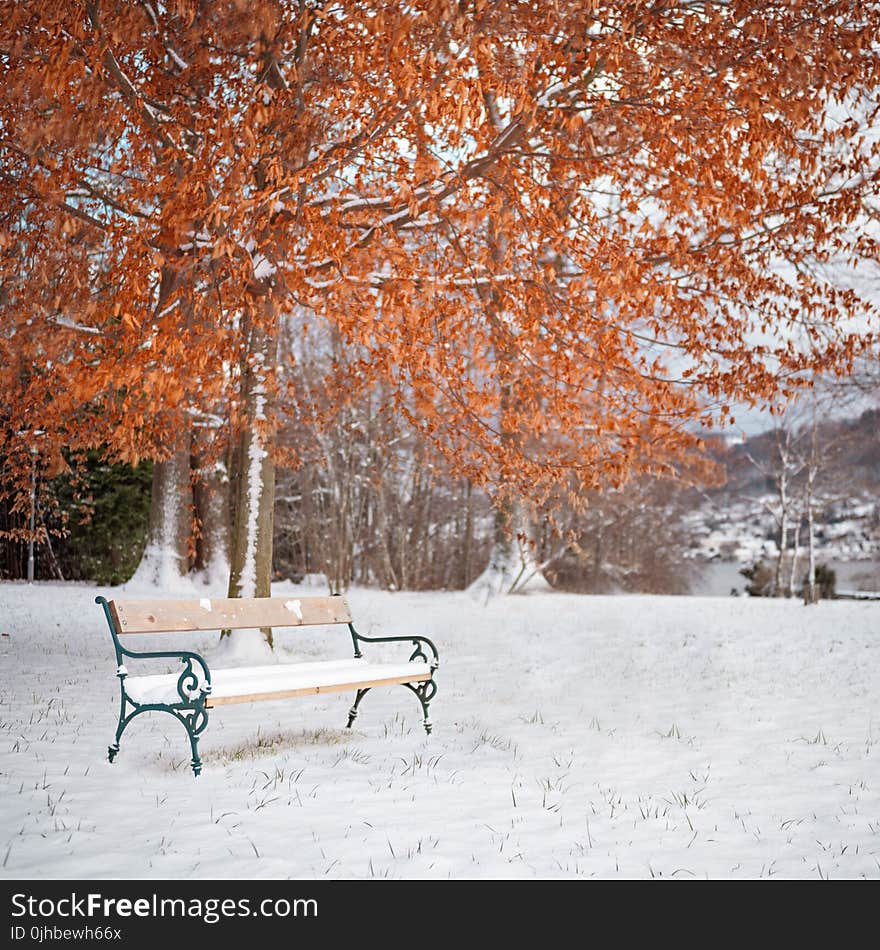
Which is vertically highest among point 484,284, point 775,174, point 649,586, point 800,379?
point 775,174

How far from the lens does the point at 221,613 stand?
5.96 meters

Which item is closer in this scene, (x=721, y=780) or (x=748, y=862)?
(x=748, y=862)

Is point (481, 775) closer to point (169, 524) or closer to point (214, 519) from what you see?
point (169, 524)

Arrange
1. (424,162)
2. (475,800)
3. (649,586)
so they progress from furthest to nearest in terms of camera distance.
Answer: (649,586), (424,162), (475,800)

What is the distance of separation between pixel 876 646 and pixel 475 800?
7.76 m

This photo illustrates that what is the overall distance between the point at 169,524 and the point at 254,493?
276 inches

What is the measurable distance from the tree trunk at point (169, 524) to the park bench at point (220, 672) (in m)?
9.37

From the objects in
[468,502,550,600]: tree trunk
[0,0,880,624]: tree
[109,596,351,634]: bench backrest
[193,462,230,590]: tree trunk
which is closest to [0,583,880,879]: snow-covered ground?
[109,596,351,634]: bench backrest

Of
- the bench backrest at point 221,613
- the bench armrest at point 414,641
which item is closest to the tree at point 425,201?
the bench backrest at point 221,613

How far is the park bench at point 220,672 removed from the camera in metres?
4.96

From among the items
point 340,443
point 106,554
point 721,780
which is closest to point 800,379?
point 721,780

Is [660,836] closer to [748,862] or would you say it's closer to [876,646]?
[748,862]

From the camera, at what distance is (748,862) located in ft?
12.2

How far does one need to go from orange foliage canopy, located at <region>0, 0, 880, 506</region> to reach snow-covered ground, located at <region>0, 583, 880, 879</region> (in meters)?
2.17
